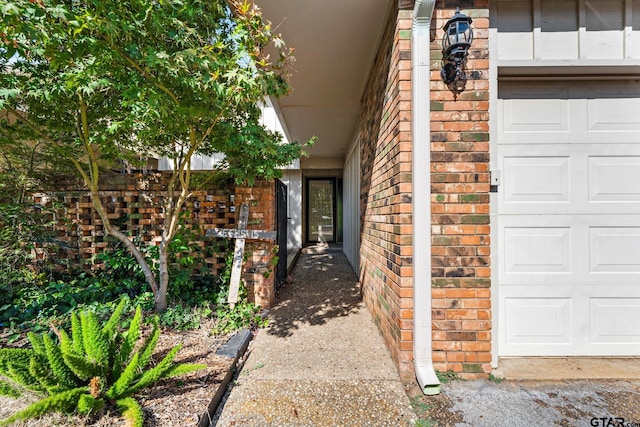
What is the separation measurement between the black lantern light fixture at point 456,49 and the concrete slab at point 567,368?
206 centimetres

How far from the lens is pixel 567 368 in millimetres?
1866

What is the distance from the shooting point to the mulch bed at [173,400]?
1.29m

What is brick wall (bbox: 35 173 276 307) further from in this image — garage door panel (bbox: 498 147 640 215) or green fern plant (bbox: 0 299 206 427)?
garage door panel (bbox: 498 147 640 215)

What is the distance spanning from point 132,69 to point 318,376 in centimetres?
263

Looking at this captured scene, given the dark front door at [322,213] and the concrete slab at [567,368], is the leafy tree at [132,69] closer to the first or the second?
the concrete slab at [567,368]

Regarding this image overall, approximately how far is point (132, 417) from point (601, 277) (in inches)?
128

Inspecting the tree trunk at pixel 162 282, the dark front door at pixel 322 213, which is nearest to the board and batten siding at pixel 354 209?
the tree trunk at pixel 162 282

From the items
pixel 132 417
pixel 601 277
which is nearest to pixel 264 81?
pixel 132 417

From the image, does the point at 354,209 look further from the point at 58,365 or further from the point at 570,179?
the point at 58,365

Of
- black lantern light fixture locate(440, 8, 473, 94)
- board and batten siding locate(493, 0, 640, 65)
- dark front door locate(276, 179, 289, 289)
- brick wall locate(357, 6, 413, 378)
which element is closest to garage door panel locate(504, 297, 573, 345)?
brick wall locate(357, 6, 413, 378)

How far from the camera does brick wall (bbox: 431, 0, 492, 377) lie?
5.92ft

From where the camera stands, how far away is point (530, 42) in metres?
1.93

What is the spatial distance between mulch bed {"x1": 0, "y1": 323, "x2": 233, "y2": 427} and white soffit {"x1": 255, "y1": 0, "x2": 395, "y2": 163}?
112 inches

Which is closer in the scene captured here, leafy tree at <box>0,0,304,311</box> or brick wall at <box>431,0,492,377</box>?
Answer: leafy tree at <box>0,0,304,311</box>
